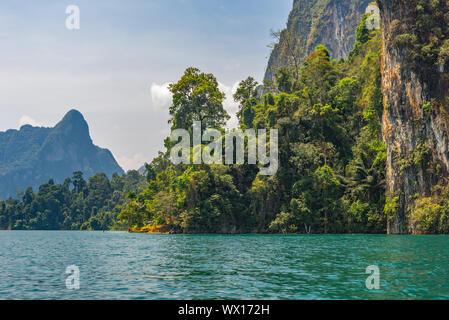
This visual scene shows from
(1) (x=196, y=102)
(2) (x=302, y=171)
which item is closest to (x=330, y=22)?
(1) (x=196, y=102)

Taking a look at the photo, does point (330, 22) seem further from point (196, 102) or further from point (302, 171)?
point (302, 171)

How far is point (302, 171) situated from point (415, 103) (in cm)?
1523

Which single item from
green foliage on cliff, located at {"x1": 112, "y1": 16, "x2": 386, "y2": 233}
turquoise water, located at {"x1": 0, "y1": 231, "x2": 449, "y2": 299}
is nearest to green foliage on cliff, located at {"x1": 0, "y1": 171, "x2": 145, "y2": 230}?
green foliage on cliff, located at {"x1": 112, "y1": 16, "x2": 386, "y2": 233}

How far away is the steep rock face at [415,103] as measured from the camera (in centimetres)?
3875

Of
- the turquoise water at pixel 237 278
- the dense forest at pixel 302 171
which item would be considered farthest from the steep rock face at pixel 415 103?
the turquoise water at pixel 237 278

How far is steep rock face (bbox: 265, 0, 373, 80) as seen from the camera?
119781 millimetres

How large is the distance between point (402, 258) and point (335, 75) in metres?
43.3

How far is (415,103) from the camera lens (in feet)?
132

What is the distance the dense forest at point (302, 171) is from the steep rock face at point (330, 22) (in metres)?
51.7

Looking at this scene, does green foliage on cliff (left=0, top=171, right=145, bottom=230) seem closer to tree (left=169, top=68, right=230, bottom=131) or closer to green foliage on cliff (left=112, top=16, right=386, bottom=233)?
tree (left=169, top=68, right=230, bottom=131)

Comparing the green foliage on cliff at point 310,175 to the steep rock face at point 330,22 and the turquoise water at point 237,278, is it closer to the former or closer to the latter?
the turquoise water at point 237,278

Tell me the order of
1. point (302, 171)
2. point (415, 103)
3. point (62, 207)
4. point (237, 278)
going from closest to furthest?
point (237, 278)
point (415, 103)
point (302, 171)
point (62, 207)

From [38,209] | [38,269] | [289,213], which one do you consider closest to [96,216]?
[38,209]
